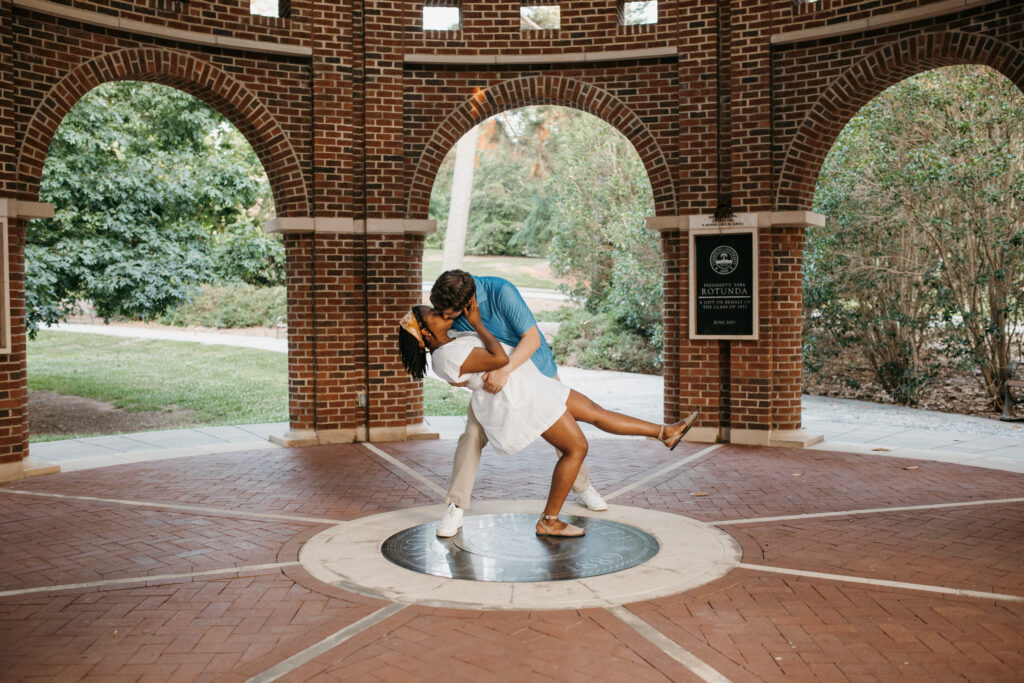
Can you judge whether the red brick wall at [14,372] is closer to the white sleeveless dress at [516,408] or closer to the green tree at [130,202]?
the green tree at [130,202]

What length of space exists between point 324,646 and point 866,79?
25.9 feet

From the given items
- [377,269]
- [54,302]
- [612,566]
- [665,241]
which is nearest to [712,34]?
[665,241]

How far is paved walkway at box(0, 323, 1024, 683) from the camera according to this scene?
12.3ft

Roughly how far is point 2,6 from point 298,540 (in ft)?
18.8

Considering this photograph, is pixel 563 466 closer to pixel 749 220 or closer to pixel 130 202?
pixel 749 220

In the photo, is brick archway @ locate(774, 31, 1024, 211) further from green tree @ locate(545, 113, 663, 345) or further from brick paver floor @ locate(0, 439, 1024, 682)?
green tree @ locate(545, 113, 663, 345)

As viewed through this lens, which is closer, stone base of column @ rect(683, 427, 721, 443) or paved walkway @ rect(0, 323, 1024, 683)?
paved walkway @ rect(0, 323, 1024, 683)

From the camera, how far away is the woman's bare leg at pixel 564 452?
5.34 meters

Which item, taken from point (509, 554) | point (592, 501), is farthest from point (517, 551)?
point (592, 501)

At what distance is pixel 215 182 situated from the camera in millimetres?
13617

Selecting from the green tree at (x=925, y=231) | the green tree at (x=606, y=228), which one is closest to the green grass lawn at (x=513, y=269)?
the green tree at (x=606, y=228)

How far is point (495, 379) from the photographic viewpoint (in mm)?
5125

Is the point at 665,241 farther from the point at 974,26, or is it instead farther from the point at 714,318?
the point at 974,26

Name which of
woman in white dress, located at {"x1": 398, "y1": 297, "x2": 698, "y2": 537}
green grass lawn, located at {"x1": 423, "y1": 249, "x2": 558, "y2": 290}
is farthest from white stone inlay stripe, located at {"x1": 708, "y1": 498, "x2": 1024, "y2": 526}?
green grass lawn, located at {"x1": 423, "y1": 249, "x2": 558, "y2": 290}
